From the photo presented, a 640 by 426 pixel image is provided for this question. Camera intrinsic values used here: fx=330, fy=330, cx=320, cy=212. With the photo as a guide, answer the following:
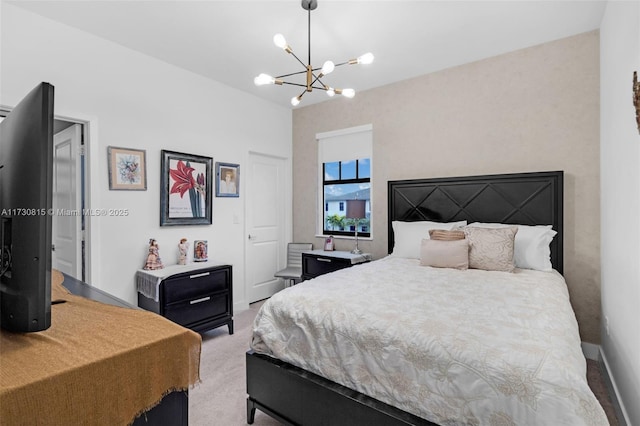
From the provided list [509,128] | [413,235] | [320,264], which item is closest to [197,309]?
[320,264]

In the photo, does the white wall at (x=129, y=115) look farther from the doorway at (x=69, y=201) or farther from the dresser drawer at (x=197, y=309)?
the dresser drawer at (x=197, y=309)

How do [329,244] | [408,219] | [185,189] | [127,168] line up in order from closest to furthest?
[127,168]
[185,189]
[408,219]
[329,244]

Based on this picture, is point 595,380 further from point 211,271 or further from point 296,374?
point 211,271

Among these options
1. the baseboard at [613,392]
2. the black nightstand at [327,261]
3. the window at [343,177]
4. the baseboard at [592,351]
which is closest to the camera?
the baseboard at [613,392]

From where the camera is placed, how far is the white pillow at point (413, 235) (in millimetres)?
3250

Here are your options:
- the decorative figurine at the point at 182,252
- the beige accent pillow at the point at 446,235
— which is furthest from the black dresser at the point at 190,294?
the beige accent pillow at the point at 446,235

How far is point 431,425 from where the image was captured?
1.32 metres

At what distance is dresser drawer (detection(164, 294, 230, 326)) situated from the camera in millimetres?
2947

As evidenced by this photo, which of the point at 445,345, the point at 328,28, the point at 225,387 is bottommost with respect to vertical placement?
the point at 225,387

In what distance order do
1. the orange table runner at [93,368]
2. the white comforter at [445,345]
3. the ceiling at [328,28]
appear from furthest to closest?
the ceiling at [328,28] → the white comforter at [445,345] → the orange table runner at [93,368]

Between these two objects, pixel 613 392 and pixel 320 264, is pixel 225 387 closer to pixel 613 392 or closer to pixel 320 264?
pixel 320 264

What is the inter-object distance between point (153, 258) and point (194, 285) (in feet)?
1.56

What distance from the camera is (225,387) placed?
2373 mm

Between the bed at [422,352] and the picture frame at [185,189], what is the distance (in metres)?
1.96
